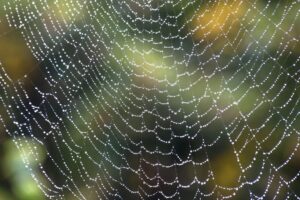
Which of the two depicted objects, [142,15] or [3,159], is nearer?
[3,159]

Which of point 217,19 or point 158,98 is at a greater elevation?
point 217,19

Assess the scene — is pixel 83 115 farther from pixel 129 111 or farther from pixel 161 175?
pixel 161 175

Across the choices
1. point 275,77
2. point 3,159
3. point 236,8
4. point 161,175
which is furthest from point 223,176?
point 3,159

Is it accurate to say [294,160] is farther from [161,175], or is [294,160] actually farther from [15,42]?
[15,42]

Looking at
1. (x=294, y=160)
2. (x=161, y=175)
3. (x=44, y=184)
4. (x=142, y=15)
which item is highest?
(x=142, y=15)

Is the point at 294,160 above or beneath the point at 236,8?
beneath

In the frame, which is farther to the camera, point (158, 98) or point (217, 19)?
point (158, 98)
